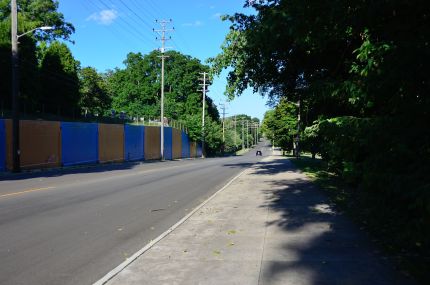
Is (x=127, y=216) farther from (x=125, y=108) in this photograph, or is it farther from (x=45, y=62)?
(x=125, y=108)

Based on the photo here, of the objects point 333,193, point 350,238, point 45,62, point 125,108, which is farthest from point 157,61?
point 350,238

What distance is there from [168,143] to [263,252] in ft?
174

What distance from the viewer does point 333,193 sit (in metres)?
13.8

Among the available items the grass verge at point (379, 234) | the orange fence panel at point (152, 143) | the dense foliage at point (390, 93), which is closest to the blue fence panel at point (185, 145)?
the orange fence panel at point (152, 143)

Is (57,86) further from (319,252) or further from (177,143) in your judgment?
(319,252)

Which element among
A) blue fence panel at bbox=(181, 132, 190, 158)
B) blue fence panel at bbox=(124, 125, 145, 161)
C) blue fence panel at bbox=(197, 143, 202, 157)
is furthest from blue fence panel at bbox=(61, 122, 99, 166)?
blue fence panel at bbox=(197, 143, 202, 157)

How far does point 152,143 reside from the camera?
52125mm

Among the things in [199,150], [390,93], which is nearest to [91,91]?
[199,150]

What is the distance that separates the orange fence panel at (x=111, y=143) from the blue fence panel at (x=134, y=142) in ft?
3.53

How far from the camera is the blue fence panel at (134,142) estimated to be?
145ft

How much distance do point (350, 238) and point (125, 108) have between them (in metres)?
87.1

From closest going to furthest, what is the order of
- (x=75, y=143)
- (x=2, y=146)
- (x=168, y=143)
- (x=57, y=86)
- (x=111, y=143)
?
(x=2, y=146) < (x=75, y=143) < (x=111, y=143) < (x=57, y=86) < (x=168, y=143)

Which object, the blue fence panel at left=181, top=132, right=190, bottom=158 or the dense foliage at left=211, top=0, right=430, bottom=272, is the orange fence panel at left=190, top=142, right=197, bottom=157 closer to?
the blue fence panel at left=181, top=132, right=190, bottom=158

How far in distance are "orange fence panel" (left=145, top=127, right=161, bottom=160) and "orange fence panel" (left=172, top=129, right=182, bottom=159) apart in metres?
7.75
